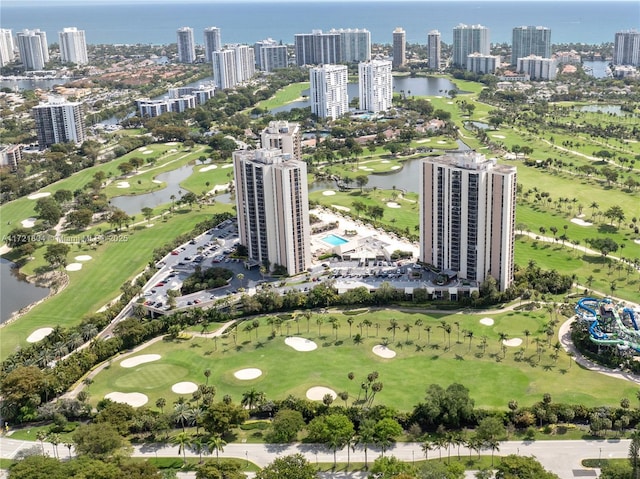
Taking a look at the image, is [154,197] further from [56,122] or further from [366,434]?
[366,434]

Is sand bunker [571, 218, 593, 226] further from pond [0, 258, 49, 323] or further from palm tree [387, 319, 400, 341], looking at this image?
pond [0, 258, 49, 323]

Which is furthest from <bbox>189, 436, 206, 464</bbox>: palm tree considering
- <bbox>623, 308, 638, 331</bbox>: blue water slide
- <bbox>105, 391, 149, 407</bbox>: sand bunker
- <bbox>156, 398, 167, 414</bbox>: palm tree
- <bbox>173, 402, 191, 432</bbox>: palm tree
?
<bbox>623, 308, 638, 331</bbox>: blue water slide

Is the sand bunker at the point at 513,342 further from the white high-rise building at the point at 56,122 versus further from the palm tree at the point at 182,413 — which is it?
the white high-rise building at the point at 56,122

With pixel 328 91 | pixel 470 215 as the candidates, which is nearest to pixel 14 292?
pixel 470 215

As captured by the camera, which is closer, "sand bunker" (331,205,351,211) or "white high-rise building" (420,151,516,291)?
"white high-rise building" (420,151,516,291)

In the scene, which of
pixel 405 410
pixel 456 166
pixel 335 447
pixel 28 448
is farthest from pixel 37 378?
pixel 456 166

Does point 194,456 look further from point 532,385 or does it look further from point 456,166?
point 456,166

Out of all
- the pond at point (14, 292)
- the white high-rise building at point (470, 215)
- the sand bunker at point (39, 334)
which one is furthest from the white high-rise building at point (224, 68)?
the sand bunker at point (39, 334)
